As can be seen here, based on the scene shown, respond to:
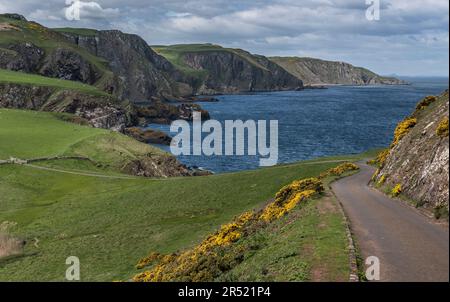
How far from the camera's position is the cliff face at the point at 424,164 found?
24.6 metres

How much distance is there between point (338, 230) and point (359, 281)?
21.9ft

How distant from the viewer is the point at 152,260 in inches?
1276

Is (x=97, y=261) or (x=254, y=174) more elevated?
(x=254, y=174)

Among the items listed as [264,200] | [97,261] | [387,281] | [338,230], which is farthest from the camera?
[264,200]

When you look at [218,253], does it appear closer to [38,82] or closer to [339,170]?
[339,170]

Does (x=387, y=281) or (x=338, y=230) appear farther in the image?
(x=338, y=230)

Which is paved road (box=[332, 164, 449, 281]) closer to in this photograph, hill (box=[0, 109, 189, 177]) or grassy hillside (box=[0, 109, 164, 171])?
hill (box=[0, 109, 189, 177])

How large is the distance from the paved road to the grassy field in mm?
1380

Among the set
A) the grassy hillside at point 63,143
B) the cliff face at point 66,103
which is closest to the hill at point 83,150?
the grassy hillside at point 63,143

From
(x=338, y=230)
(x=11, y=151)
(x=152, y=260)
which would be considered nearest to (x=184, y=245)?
(x=152, y=260)

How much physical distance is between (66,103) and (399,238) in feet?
450
